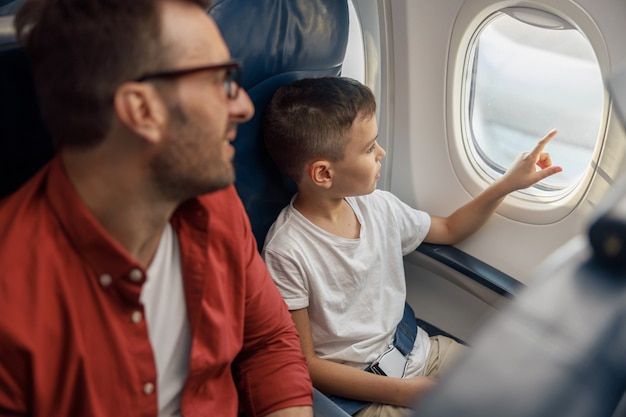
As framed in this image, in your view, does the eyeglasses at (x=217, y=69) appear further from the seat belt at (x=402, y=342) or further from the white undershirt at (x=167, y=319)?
the seat belt at (x=402, y=342)

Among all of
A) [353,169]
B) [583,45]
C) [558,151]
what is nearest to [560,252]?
[353,169]

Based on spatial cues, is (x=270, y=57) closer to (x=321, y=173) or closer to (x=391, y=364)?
(x=321, y=173)

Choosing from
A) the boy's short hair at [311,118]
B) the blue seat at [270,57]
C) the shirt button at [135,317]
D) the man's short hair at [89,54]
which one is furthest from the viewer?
the boy's short hair at [311,118]

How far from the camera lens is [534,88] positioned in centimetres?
240

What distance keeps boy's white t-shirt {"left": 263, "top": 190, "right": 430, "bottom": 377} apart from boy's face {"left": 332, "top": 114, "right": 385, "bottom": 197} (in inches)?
5.5

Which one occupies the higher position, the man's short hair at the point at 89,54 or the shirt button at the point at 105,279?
the man's short hair at the point at 89,54

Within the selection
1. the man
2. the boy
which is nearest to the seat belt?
the boy

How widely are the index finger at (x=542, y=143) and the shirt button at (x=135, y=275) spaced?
4.65 feet

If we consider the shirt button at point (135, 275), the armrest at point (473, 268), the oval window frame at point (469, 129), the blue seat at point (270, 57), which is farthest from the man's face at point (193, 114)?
the armrest at point (473, 268)

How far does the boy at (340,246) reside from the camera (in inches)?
76.4

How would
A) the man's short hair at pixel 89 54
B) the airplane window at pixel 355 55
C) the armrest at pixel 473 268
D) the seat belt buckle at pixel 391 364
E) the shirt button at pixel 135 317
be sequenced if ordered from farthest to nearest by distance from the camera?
the airplane window at pixel 355 55
the armrest at pixel 473 268
the seat belt buckle at pixel 391 364
the shirt button at pixel 135 317
the man's short hair at pixel 89 54

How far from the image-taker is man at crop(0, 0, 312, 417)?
1172mm

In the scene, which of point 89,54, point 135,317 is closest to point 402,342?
point 135,317

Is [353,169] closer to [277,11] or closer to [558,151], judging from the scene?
[277,11]
